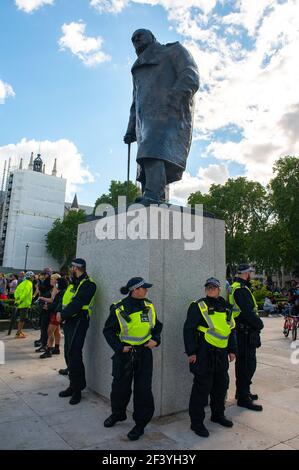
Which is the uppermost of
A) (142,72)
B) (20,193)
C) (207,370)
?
(20,193)

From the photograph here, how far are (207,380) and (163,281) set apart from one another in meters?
1.17

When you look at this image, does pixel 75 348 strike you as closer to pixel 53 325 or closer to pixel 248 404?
pixel 248 404

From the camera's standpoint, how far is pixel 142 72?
5133 millimetres

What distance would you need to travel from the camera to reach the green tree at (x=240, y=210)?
147ft

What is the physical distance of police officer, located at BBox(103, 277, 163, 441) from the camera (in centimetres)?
346

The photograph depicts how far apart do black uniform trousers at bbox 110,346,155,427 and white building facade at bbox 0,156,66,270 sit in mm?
61087

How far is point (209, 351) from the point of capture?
143 inches

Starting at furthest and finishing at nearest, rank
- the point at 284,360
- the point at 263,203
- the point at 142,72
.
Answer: the point at 263,203
the point at 284,360
the point at 142,72

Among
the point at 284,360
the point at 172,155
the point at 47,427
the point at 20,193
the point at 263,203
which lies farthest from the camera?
the point at 20,193

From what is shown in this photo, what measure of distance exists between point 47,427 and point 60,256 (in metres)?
65.5

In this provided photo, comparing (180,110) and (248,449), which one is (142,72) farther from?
(248,449)

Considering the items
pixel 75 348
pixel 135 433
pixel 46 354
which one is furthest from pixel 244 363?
pixel 46 354

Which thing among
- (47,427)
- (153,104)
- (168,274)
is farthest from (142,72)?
(47,427)

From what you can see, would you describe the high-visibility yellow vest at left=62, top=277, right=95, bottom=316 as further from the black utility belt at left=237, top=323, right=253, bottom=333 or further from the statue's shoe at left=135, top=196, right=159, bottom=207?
the black utility belt at left=237, top=323, right=253, bottom=333
